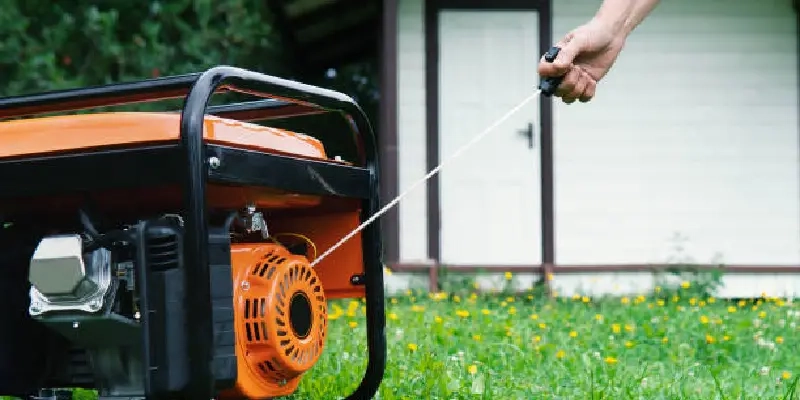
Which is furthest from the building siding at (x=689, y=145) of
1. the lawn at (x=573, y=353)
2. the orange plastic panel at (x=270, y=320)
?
the orange plastic panel at (x=270, y=320)

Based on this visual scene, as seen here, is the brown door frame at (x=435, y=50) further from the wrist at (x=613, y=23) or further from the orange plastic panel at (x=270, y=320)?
the orange plastic panel at (x=270, y=320)

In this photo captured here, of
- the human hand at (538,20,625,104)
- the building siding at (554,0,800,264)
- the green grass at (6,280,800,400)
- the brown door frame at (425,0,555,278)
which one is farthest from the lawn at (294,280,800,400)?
the building siding at (554,0,800,264)

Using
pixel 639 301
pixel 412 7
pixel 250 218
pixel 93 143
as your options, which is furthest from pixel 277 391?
pixel 412 7

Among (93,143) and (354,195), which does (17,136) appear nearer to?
(93,143)

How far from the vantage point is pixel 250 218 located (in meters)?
2.31

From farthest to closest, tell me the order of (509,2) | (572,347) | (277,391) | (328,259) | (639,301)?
(509,2) < (639,301) < (572,347) < (328,259) < (277,391)

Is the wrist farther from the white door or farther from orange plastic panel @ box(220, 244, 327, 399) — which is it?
the white door

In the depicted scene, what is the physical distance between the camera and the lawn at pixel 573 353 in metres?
2.89

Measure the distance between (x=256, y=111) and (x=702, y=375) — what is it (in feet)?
5.39

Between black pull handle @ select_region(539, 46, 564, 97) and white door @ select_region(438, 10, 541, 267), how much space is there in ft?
15.5

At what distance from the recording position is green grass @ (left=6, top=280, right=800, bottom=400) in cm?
289

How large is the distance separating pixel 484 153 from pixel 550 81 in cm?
477

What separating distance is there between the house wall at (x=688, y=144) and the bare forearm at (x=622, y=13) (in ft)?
16.2

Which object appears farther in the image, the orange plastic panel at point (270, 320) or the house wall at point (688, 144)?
the house wall at point (688, 144)
